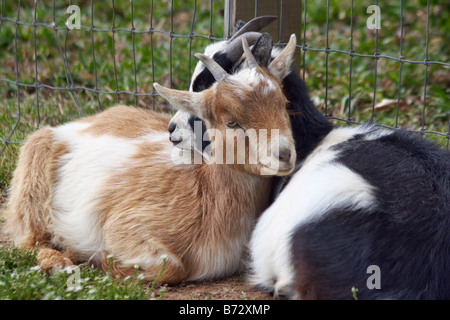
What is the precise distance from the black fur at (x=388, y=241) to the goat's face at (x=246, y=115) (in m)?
0.43

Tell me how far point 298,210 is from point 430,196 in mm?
702

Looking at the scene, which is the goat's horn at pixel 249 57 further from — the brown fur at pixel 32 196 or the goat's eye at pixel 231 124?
the brown fur at pixel 32 196

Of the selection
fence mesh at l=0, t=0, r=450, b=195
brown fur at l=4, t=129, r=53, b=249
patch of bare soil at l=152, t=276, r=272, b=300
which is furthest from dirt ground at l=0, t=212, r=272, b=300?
fence mesh at l=0, t=0, r=450, b=195

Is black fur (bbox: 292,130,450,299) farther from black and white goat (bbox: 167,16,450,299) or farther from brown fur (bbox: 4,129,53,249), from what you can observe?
brown fur (bbox: 4,129,53,249)

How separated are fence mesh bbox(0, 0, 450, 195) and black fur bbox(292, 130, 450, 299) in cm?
216

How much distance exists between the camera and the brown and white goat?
3779 millimetres

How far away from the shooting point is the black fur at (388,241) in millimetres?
3279

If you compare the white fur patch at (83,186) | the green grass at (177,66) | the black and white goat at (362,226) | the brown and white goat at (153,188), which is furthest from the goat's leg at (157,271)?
the green grass at (177,66)

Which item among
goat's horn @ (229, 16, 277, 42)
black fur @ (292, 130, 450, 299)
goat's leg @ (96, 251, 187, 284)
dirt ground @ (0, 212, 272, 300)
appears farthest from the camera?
goat's horn @ (229, 16, 277, 42)

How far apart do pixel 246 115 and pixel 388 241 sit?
103 cm

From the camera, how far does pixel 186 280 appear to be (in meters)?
4.10

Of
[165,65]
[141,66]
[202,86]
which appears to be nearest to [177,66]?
[165,65]

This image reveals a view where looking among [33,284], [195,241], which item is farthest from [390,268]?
[33,284]

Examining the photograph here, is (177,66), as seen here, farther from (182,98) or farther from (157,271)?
(157,271)
